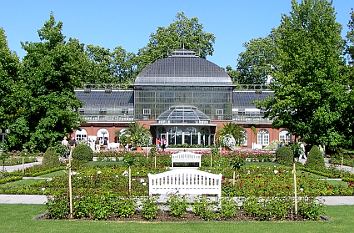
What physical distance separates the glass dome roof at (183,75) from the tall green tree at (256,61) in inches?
550

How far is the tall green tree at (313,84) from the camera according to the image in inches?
1353

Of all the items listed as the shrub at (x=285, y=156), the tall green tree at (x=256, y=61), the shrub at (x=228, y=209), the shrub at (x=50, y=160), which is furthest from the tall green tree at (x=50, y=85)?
the tall green tree at (x=256, y=61)

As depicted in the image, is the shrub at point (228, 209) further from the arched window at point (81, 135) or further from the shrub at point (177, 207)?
the arched window at point (81, 135)

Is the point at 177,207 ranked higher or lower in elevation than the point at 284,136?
lower

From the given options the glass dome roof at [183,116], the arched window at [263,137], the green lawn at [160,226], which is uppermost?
the glass dome roof at [183,116]

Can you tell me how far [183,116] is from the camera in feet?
173

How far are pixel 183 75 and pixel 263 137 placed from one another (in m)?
9.92

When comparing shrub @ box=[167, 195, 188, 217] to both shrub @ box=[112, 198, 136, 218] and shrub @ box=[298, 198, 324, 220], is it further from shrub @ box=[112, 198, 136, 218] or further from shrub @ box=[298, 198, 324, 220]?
shrub @ box=[298, 198, 324, 220]

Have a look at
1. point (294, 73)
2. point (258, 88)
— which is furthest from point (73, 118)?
point (258, 88)

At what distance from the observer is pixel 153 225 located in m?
10.4

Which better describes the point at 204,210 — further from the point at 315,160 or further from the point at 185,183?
the point at 315,160

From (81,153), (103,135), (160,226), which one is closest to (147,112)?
(103,135)

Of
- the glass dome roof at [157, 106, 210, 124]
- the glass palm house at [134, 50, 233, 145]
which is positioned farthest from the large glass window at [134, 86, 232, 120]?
the glass dome roof at [157, 106, 210, 124]

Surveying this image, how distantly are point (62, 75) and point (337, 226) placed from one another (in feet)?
98.8
